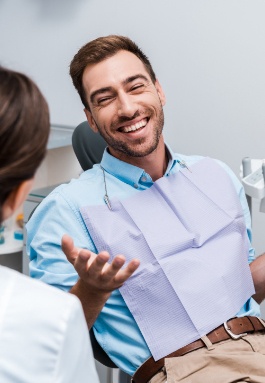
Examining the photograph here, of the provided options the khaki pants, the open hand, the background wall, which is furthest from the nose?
the background wall

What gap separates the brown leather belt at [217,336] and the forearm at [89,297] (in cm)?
20

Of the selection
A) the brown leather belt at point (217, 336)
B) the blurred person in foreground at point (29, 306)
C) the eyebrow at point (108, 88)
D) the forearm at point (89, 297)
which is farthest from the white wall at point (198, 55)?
the blurred person in foreground at point (29, 306)

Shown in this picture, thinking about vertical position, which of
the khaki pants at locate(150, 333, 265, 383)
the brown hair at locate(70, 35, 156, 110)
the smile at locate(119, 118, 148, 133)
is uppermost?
the brown hair at locate(70, 35, 156, 110)

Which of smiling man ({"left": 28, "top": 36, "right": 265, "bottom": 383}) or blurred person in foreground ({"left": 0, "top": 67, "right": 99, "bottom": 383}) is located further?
smiling man ({"left": 28, "top": 36, "right": 265, "bottom": 383})

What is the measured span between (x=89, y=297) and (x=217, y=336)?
35 cm

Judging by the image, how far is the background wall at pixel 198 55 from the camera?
2.32 metres

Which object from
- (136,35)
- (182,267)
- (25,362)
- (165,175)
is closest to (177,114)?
(136,35)

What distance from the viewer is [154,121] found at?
5.21 feet

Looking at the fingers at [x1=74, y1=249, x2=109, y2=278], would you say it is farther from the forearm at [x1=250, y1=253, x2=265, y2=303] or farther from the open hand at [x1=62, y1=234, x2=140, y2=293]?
the forearm at [x1=250, y1=253, x2=265, y2=303]

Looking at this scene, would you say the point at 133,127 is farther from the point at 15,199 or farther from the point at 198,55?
the point at 198,55

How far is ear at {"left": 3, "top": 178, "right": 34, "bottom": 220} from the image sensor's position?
2.89 feet

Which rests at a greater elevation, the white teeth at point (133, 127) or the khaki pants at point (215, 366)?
the white teeth at point (133, 127)

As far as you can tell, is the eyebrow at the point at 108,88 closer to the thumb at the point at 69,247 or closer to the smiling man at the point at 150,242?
the smiling man at the point at 150,242

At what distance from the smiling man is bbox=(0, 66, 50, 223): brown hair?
0.40m
